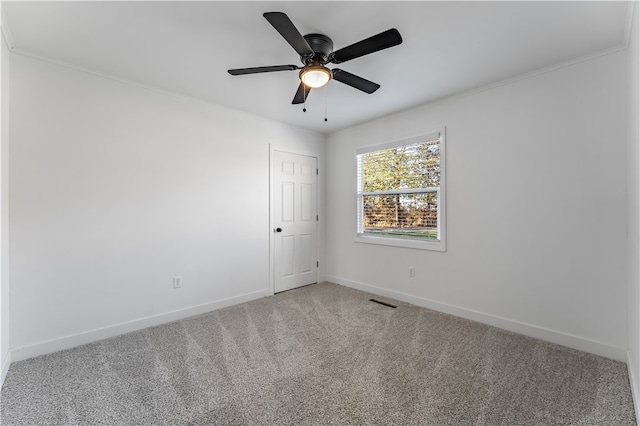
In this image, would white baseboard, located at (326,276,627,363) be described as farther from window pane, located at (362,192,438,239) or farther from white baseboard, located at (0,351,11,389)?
white baseboard, located at (0,351,11,389)

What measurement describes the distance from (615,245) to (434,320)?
1.68 meters

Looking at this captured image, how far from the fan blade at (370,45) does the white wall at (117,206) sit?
6.81 feet

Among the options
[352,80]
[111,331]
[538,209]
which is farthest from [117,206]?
[538,209]

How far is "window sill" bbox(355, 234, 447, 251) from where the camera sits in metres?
3.45

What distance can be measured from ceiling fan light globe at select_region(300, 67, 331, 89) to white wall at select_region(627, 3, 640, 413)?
6.21 ft

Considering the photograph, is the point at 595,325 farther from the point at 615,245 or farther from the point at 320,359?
the point at 320,359

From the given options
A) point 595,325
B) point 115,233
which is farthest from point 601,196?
point 115,233

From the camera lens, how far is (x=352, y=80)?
2.33m

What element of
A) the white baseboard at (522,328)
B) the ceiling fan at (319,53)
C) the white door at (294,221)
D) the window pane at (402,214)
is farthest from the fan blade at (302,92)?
the white baseboard at (522,328)

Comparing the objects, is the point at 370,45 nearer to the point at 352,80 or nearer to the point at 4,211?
the point at 352,80

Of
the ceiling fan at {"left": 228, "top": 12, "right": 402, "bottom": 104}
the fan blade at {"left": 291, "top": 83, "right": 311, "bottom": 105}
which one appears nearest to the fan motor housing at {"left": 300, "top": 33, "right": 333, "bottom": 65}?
the ceiling fan at {"left": 228, "top": 12, "right": 402, "bottom": 104}

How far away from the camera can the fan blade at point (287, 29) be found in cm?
154

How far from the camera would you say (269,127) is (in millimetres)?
4043

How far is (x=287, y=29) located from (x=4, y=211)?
2558 mm
